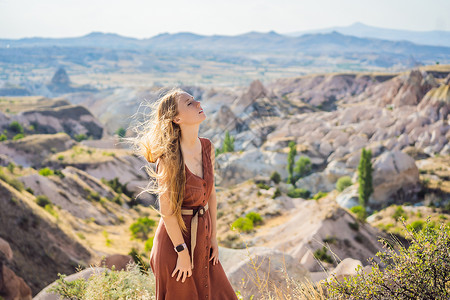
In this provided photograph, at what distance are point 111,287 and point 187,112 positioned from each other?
6.84 ft

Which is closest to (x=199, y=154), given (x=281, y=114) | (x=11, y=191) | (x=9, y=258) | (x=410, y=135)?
(x=9, y=258)

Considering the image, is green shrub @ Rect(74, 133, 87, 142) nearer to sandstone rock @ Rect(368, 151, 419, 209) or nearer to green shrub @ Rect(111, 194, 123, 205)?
green shrub @ Rect(111, 194, 123, 205)

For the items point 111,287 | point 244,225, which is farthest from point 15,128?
point 111,287

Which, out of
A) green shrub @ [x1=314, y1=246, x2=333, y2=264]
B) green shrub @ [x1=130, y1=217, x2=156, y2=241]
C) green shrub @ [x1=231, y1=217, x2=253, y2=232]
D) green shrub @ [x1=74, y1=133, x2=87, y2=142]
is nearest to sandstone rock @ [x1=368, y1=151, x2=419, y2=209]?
green shrub @ [x1=231, y1=217, x2=253, y2=232]

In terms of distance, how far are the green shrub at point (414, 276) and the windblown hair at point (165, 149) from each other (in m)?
1.44

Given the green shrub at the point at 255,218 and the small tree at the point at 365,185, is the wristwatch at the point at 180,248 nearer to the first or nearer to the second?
the green shrub at the point at 255,218

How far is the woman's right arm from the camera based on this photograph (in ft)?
10.1

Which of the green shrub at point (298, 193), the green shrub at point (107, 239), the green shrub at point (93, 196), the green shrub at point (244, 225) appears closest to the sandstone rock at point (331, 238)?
the green shrub at point (244, 225)

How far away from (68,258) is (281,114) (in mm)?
67339

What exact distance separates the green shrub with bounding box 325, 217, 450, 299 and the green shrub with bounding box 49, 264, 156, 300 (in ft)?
7.22

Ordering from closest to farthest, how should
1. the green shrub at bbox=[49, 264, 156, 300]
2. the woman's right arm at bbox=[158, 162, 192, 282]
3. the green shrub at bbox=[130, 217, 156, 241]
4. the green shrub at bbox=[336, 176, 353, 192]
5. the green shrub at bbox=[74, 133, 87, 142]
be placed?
the woman's right arm at bbox=[158, 162, 192, 282]
the green shrub at bbox=[49, 264, 156, 300]
the green shrub at bbox=[130, 217, 156, 241]
the green shrub at bbox=[336, 176, 353, 192]
the green shrub at bbox=[74, 133, 87, 142]

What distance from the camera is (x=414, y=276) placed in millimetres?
2832

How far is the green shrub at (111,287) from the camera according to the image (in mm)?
4012

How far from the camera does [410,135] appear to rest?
2024 inches
